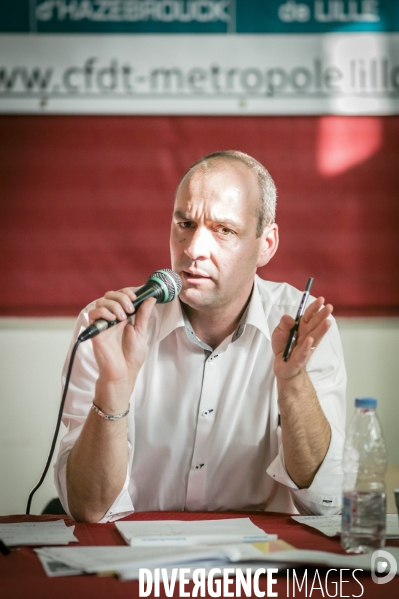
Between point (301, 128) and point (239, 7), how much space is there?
1.79 feet

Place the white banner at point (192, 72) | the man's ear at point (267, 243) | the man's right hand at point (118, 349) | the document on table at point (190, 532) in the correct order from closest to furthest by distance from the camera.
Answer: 1. the document on table at point (190, 532)
2. the man's right hand at point (118, 349)
3. the man's ear at point (267, 243)
4. the white banner at point (192, 72)

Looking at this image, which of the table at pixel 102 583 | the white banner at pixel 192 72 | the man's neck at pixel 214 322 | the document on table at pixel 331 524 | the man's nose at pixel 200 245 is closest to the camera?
the table at pixel 102 583

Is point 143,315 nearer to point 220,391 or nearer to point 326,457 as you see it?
point 220,391

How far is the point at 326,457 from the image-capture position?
169 cm

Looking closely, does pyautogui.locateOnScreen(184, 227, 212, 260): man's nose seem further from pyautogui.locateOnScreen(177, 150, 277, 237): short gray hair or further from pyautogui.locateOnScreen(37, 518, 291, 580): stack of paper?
pyautogui.locateOnScreen(37, 518, 291, 580): stack of paper

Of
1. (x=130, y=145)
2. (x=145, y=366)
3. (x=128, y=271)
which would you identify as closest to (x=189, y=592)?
(x=145, y=366)

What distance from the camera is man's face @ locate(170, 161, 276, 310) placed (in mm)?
1832

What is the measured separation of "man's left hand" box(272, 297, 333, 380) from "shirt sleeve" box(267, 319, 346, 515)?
0.84 feet

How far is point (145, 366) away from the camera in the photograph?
1.92 metres

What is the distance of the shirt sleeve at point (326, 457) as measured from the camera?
167 cm

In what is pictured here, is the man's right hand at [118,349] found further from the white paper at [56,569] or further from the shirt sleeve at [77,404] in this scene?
the white paper at [56,569]

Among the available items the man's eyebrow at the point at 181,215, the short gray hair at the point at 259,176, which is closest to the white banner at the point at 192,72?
the short gray hair at the point at 259,176

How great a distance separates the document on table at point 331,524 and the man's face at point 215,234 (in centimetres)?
63

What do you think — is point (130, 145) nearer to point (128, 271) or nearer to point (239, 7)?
Result: point (128, 271)
